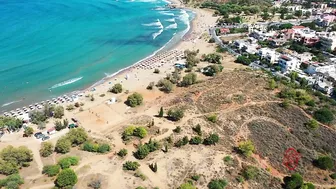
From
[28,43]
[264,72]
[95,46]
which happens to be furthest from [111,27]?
[264,72]

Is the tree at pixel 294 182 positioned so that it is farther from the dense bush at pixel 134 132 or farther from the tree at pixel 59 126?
the tree at pixel 59 126

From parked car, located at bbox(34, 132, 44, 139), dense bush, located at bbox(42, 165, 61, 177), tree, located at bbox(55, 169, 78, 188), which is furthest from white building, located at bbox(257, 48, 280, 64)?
dense bush, located at bbox(42, 165, 61, 177)

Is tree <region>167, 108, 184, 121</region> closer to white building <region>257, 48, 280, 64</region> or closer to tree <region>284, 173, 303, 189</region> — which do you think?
tree <region>284, 173, 303, 189</region>

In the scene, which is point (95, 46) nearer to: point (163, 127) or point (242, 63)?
point (242, 63)

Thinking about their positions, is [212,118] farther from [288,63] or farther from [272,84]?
[288,63]

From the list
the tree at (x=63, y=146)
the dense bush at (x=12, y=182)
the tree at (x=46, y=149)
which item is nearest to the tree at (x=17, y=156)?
the tree at (x=46, y=149)

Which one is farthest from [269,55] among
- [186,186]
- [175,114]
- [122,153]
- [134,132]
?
[186,186]
